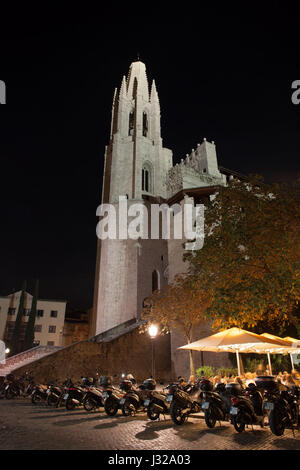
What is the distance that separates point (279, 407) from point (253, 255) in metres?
5.89

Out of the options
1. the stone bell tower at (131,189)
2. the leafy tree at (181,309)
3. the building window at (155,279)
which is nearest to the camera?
the leafy tree at (181,309)

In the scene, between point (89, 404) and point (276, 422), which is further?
point (89, 404)

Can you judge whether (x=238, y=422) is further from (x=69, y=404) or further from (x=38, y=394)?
(x=38, y=394)

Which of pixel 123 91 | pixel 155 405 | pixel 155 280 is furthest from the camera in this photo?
pixel 123 91

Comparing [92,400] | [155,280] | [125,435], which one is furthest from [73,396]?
[155,280]

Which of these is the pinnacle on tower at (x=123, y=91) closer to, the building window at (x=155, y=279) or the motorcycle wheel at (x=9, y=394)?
the building window at (x=155, y=279)

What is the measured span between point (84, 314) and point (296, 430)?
53147mm

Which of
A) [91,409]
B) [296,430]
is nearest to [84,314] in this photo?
[91,409]

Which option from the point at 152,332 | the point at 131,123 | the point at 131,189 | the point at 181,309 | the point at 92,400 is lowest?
the point at 92,400

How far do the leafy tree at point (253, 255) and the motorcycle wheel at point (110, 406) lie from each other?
464 centimetres

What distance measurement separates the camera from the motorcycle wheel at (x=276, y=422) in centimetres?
639

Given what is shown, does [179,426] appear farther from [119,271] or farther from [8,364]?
[119,271]

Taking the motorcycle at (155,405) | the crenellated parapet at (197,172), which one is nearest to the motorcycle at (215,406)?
the motorcycle at (155,405)

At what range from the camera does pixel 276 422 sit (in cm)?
644
